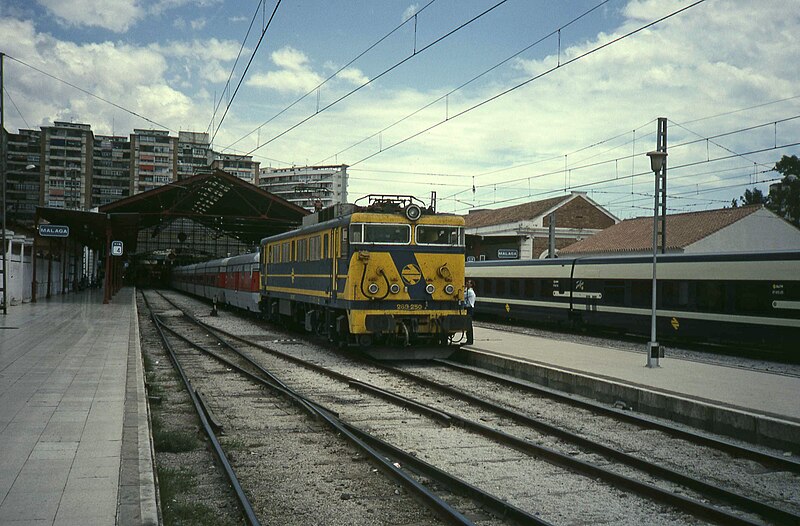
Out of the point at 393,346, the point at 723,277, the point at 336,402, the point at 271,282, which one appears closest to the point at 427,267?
the point at 393,346

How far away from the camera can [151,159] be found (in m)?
116

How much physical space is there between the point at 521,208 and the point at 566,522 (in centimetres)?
5041

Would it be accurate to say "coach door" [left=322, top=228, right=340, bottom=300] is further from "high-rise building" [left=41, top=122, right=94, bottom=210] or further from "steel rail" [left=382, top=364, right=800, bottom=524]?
"high-rise building" [left=41, top=122, right=94, bottom=210]

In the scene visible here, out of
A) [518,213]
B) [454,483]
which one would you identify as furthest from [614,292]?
[518,213]

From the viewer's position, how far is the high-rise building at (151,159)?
378ft

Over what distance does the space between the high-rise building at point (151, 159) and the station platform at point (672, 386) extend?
107395mm

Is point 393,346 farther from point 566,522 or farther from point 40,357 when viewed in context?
point 566,522

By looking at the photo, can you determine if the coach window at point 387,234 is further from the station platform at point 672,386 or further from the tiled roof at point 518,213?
the tiled roof at point 518,213

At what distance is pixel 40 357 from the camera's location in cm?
1359

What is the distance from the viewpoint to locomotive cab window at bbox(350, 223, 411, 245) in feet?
50.4

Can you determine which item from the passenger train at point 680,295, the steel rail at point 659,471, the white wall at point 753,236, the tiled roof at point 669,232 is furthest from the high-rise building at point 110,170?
the steel rail at point 659,471

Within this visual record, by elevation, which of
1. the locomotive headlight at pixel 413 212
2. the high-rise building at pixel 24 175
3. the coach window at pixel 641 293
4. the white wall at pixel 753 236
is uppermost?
the high-rise building at pixel 24 175

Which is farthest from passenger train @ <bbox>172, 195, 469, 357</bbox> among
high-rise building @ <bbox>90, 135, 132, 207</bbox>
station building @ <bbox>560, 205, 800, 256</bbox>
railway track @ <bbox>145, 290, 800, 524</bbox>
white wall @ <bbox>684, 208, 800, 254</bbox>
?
high-rise building @ <bbox>90, 135, 132, 207</bbox>

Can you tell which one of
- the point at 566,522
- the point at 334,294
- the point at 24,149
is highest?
the point at 24,149
